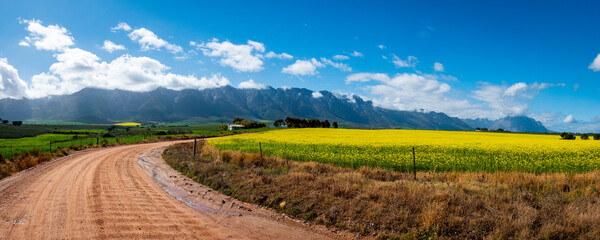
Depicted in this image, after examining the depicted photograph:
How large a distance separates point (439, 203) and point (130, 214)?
31.2 feet

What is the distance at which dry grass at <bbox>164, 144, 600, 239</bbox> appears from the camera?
21.7 ft

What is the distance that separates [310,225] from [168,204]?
A: 5355 mm

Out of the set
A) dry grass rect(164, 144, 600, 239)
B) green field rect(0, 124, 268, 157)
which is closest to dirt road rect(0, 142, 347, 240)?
dry grass rect(164, 144, 600, 239)

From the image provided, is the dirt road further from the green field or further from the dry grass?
the green field

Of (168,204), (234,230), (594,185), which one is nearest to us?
(234,230)

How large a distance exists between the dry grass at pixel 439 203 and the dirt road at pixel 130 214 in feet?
2.90

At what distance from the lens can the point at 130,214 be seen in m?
8.30

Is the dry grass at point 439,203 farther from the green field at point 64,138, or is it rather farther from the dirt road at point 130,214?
the green field at point 64,138

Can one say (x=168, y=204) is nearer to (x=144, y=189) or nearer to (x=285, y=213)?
(x=144, y=189)

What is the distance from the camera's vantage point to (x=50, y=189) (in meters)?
11.6

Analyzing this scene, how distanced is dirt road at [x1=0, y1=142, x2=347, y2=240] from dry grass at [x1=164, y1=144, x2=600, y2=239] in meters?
0.88

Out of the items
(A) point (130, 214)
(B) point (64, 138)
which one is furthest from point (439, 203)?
(B) point (64, 138)

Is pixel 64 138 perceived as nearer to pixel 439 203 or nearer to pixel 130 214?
pixel 130 214

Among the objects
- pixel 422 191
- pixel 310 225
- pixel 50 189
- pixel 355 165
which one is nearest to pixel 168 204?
pixel 310 225
